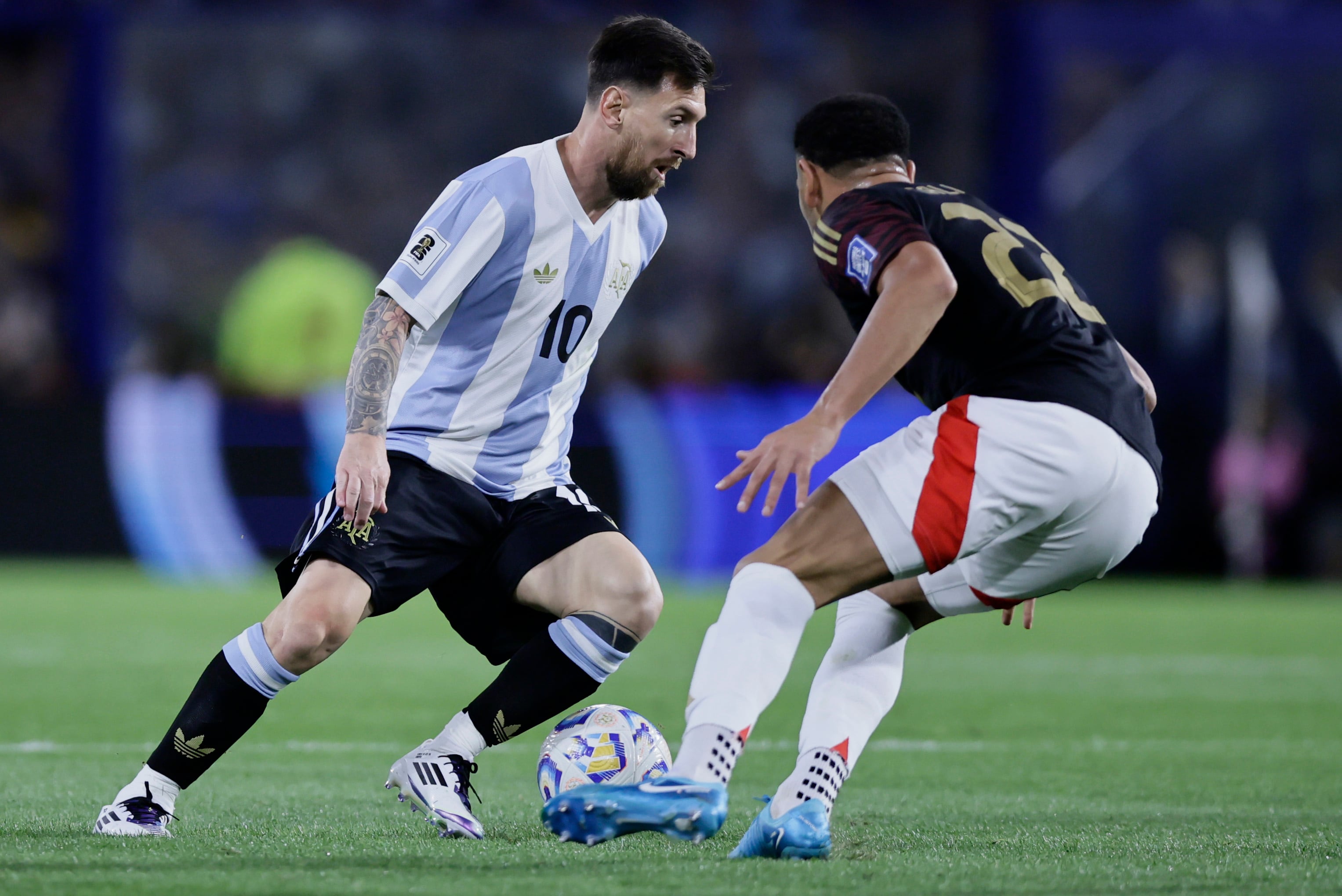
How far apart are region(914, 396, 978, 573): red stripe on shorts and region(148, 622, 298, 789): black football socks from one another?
59.4 inches

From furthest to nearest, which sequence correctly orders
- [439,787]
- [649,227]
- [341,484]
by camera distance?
1. [649,227]
2. [439,787]
3. [341,484]

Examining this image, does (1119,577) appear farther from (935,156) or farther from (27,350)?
(27,350)

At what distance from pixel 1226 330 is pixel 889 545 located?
12317 millimetres

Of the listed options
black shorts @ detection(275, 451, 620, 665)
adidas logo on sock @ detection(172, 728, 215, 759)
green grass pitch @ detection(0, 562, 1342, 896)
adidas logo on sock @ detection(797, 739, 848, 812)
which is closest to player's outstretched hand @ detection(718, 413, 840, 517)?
adidas logo on sock @ detection(797, 739, 848, 812)

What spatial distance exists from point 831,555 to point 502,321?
50.1 inches

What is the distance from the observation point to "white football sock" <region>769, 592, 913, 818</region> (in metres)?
3.76

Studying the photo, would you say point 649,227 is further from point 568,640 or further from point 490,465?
point 568,640

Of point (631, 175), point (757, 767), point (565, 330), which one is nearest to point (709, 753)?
point (565, 330)

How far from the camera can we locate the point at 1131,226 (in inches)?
633

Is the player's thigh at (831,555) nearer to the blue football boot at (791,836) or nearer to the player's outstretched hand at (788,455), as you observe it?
the player's outstretched hand at (788,455)

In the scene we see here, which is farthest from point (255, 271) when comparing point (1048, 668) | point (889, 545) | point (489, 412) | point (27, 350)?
point (889, 545)

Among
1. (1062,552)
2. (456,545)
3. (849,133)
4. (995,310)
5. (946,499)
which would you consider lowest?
(456,545)

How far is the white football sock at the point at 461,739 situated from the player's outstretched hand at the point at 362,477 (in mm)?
615

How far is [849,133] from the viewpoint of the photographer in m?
3.94
